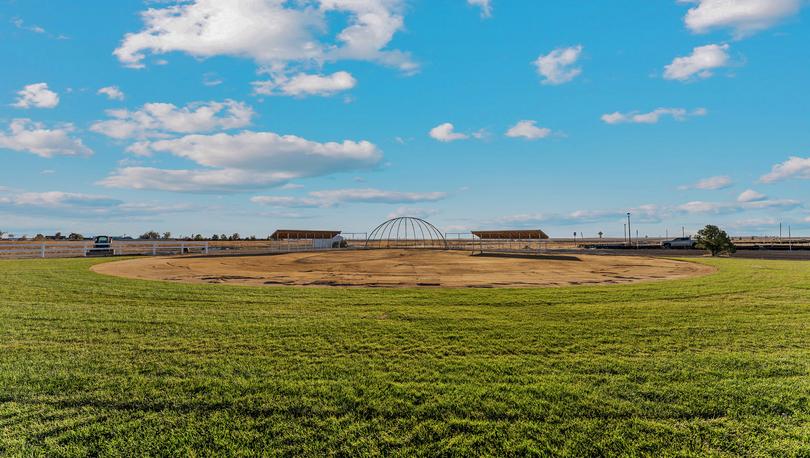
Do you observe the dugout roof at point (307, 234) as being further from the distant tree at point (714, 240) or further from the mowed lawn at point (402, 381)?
the mowed lawn at point (402, 381)

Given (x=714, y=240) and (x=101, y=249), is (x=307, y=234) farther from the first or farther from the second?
(x=714, y=240)

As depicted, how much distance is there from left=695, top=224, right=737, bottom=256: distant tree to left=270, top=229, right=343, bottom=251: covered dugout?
35262mm

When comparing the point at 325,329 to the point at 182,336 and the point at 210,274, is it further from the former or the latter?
the point at 210,274

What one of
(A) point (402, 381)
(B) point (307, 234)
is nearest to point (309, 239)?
(B) point (307, 234)

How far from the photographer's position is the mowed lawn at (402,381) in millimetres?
3350

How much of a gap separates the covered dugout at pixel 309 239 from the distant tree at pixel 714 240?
116 feet

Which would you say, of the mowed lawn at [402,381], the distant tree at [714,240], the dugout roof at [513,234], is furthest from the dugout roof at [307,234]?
the mowed lawn at [402,381]

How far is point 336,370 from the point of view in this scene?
4773 millimetres

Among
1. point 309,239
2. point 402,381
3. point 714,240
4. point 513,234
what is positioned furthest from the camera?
point 513,234

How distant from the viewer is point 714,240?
1378 inches

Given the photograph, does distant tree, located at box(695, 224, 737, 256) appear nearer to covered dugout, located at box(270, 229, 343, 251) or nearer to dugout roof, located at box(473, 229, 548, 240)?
dugout roof, located at box(473, 229, 548, 240)

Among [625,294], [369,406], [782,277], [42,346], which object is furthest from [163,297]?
[782,277]

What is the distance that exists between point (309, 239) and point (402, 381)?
40.2m

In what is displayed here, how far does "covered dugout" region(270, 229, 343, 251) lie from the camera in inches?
1689
